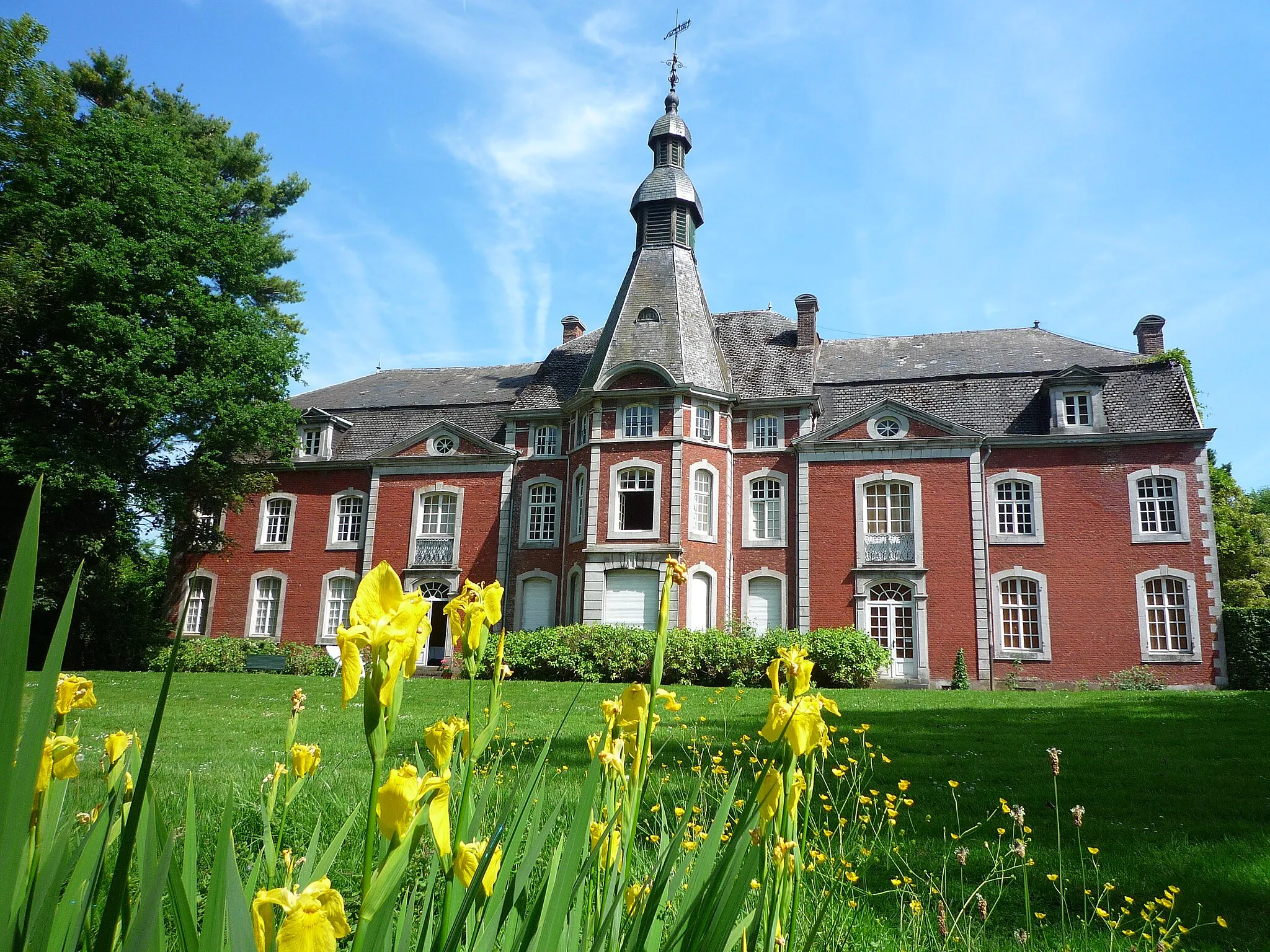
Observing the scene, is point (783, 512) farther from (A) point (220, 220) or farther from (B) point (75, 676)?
(B) point (75, 676)

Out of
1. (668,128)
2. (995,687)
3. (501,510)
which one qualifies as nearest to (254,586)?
(501,510)

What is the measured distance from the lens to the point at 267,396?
24281 millimetres

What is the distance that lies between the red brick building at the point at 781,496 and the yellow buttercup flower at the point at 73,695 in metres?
21.3

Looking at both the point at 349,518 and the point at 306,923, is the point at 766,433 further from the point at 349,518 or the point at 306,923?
the point at 306,923

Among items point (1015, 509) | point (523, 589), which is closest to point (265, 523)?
point (523, 589)

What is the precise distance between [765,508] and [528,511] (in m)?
7.35

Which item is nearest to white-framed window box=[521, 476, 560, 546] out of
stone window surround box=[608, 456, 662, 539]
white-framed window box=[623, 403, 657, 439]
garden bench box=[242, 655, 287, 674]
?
stone window surround box=[608, 456, 662, 539]

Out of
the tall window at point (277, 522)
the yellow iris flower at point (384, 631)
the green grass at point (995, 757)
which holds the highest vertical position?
the tall window at point (277, 522)

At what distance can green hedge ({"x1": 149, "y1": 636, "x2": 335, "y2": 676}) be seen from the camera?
24031 mm

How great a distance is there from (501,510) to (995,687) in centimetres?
1501

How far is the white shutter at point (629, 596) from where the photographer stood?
22.9m

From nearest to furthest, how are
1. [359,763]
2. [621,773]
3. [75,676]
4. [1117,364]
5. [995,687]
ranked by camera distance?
[621,773] → [75,676] → [359,763] → [995,687] → [1117,364]

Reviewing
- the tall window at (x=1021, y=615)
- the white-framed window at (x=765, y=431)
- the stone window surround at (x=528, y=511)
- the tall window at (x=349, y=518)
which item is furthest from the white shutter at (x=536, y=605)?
the tall window at (x=1021, y=615)

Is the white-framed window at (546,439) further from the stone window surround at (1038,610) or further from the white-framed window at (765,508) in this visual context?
the stone window surround at (1038,610)
